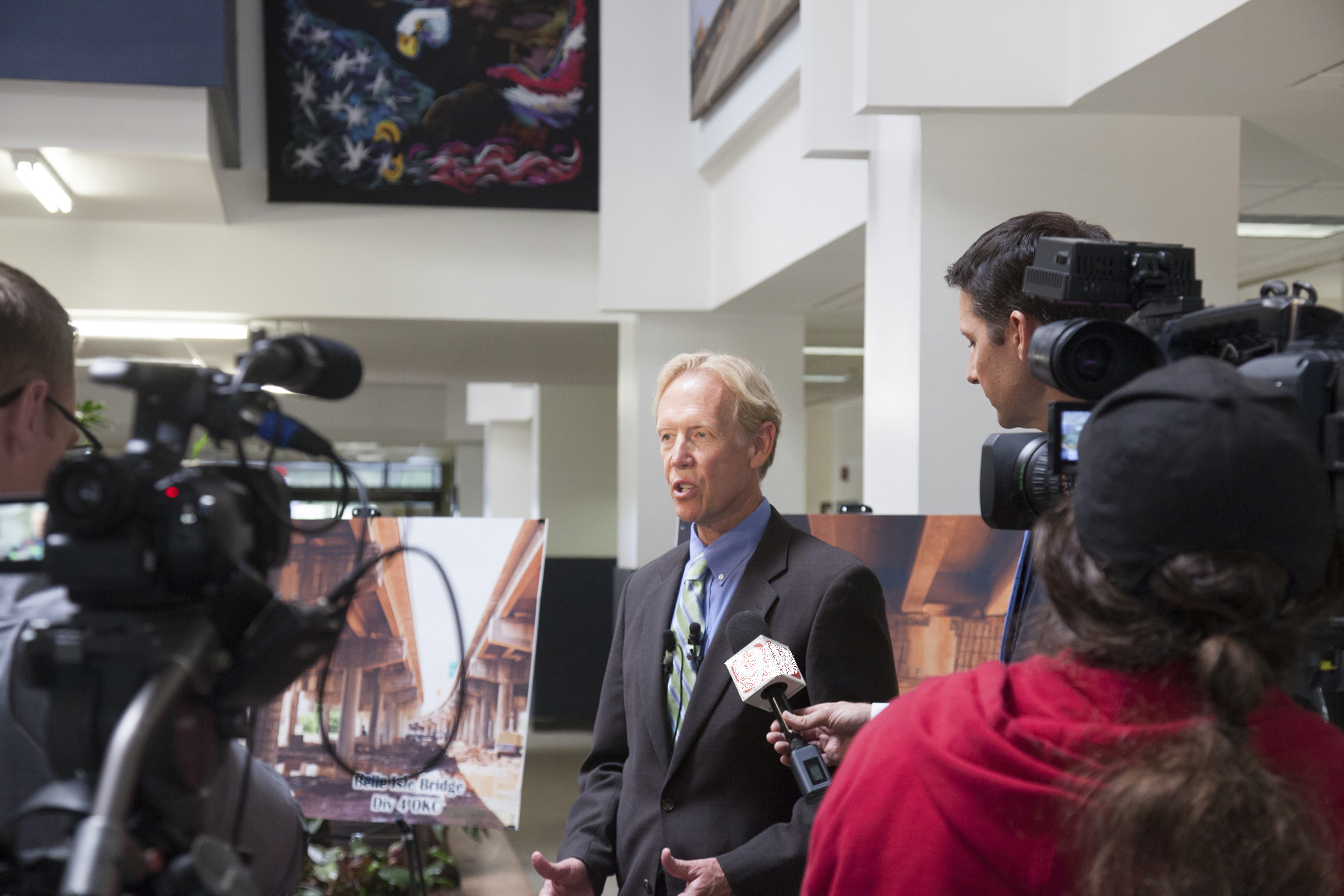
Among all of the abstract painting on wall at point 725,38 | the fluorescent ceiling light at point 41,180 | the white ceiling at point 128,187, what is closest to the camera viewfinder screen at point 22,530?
the abstract painting on wall at point 725,38

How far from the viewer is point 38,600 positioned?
1.02 metres

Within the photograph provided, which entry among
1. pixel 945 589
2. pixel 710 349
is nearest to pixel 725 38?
pixel 710 349

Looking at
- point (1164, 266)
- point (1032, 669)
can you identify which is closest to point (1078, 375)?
point (1164, 266)

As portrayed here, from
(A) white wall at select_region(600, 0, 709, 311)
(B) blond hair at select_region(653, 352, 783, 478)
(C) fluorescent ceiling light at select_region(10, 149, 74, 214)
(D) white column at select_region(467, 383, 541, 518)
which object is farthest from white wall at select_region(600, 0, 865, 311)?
(D) white column at select_region(467, 383, 541, 518)

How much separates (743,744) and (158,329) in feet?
23.2

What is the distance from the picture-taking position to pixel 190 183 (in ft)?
20.4

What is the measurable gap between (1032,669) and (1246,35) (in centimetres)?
225

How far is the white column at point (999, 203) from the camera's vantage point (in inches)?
127

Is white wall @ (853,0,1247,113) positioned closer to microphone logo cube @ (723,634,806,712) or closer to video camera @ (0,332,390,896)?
microphone logo cube @ (723,634,806,712)

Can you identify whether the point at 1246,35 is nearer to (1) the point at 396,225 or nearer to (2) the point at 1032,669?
(2) the point at 1032,669

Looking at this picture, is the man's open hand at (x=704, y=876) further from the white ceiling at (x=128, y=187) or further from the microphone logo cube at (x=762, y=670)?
the white ceiling at (x=128, y=187)

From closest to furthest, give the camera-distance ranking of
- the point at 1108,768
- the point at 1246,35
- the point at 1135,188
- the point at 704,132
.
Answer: the point at 1108,768
the point at 1246,35
the point at 1135,188
the point at 704,132

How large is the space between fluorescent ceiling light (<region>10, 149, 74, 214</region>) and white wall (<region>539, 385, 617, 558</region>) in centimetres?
590

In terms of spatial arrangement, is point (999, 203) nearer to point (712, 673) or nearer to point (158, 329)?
point (712, 673)
